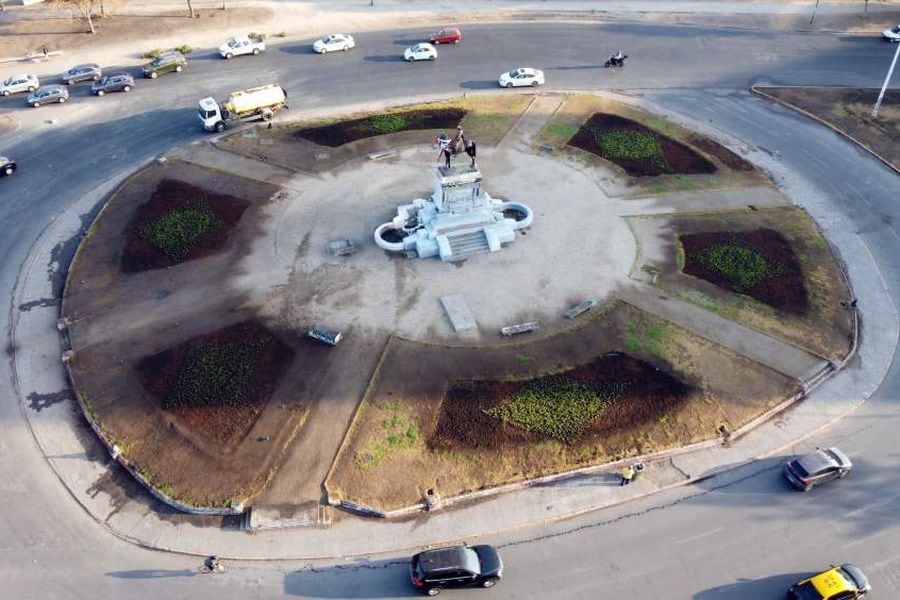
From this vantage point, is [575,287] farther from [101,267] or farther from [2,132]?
[2,132]

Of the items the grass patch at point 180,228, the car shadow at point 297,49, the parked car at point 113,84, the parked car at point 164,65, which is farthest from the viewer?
Answer: the car shadow at point 297,49

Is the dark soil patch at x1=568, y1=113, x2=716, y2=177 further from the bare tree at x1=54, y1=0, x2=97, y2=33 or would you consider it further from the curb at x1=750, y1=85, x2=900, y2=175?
the bare tree at x1=54, y1=0, x2=97, y2=33

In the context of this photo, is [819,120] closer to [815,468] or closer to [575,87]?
[575,87]

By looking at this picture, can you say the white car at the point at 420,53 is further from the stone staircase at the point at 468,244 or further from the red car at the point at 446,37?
the stone staircase at the point at 468,244

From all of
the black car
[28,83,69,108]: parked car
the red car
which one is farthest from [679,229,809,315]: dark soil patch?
[28,83,69,108]: parked car

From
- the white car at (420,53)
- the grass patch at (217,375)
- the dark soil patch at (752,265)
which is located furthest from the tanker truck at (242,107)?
the dark soil patch at (752,265)

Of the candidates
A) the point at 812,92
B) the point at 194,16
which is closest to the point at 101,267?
the point at 194,16

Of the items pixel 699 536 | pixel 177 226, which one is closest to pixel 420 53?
pixel 177 226
